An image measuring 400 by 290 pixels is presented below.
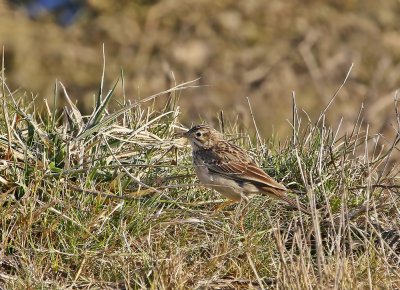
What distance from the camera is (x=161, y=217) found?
5.52 metres

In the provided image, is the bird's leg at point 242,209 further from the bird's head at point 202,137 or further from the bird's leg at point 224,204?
the bird's head at point 202,137

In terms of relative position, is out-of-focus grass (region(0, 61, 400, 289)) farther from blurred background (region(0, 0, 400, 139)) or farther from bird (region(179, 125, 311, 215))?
blurred background (region(0, 0, 400, 139))

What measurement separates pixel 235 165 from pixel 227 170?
8 centimetres

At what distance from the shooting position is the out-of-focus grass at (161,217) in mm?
5000

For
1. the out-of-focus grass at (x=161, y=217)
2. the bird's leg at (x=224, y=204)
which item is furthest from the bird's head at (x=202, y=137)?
the bird's leg at (x=224, y=204)

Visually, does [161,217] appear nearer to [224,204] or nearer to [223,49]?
[224,204]

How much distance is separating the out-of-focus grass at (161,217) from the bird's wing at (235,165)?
134 millimetres

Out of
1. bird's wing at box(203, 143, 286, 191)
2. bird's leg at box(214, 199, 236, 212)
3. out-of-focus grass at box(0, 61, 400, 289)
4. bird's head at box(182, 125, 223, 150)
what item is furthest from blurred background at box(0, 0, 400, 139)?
bird's leg at box(214, 199, 236, 212)

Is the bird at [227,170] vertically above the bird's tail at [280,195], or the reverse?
the bird's tail at [280,195]

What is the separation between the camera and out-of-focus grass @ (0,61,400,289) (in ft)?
16.4

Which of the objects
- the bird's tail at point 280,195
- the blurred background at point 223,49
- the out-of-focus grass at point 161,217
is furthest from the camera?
the blurred background at point 223,49

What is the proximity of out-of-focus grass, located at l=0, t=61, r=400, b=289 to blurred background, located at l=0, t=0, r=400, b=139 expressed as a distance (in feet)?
21.4

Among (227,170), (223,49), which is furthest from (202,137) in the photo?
(223,49)

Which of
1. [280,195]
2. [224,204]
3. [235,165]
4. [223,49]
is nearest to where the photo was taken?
[280,195]
